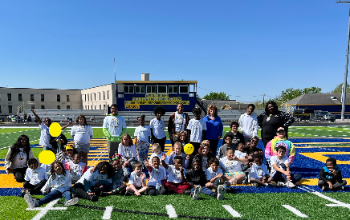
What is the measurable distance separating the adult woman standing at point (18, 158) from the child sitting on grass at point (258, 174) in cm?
512

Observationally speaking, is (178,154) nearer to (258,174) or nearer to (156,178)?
(156,178)

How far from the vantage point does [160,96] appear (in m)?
28.7

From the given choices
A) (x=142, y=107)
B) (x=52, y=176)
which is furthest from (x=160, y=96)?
(x=52, y=176)

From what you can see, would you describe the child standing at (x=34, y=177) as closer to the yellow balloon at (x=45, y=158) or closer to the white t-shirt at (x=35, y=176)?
the white t-shirt at (x=35, y=176)

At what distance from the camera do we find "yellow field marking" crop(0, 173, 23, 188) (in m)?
5.14

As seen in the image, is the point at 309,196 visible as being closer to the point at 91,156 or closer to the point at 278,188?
the point at 278,188

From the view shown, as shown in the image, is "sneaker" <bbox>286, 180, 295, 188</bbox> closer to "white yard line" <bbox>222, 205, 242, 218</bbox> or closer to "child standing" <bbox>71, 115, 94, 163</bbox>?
"white yard line" <bbox>222, 205, 242, 218</bbox>

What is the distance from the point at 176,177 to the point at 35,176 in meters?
2.81

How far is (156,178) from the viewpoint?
4.72 metres

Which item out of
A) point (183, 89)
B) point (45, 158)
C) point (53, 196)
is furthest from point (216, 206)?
point (183, 89)

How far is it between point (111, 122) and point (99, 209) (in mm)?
2513

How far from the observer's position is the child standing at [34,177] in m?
4.61

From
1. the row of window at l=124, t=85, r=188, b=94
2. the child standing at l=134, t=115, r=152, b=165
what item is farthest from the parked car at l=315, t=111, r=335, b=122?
the child standing at l=134, t=115, r=152, b=165

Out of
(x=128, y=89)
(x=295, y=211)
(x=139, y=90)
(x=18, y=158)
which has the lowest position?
(x=295, y=211)
